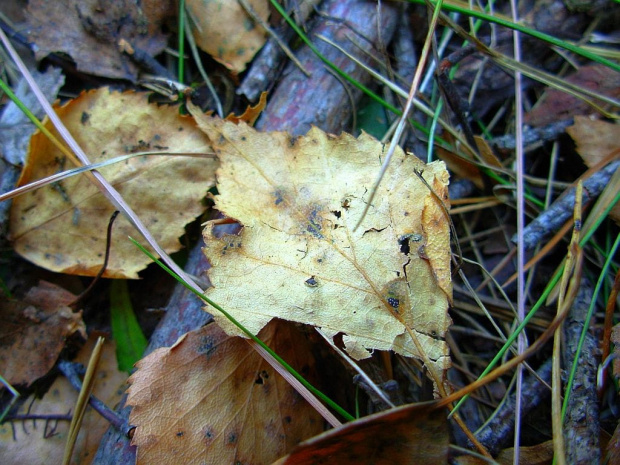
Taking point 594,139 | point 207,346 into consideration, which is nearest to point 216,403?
point 207,346

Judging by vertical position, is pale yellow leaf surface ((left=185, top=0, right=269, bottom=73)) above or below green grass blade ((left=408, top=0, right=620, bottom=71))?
below

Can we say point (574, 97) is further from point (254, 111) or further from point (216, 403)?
point (216, 403)

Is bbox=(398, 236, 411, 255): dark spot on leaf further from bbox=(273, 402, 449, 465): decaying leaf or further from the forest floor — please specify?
bbox=(273, 402, 449, 465): decaying leaf

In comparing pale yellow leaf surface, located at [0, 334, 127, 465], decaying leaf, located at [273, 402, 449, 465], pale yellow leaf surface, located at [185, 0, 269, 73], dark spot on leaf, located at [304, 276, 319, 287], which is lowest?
pale yellow leaf surface, located at [0, 334, 127, 465]

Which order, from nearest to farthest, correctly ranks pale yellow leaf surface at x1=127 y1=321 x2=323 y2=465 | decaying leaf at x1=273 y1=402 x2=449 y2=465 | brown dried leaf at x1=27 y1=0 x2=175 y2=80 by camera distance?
decaying leaf at x1=273 y1=402 x2=449 y2=465, pale yellow leaf surface at x1=127 y1=321 x2=323 y2=465, brown dried leaf at x1=27 y1=0 x2=175 y2=80

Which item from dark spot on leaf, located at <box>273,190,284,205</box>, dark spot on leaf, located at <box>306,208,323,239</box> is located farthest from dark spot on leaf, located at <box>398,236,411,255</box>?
dark spot on leaf, located at <box>273,190,284,205</box>

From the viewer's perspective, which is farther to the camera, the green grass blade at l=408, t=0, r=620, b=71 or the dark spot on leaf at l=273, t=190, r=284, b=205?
the green grass blade at l=408, t=0, r=620, b=71
